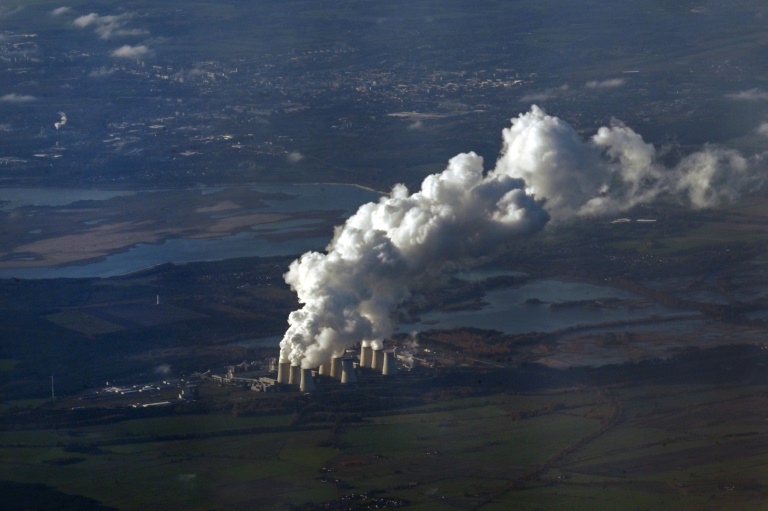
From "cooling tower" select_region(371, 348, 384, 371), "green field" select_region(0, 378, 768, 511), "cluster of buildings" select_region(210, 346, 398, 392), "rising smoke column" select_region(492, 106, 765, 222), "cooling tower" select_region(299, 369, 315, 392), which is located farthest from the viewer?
"rising smoke column" select_region(492, 106, 765, 222)

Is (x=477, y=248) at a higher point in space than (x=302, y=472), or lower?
higher

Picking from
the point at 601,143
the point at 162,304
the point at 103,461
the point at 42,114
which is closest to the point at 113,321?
the point at 162,304

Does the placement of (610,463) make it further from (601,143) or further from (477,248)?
(601,143)

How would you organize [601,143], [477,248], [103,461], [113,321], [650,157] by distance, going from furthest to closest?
[650,157], [601,143], [113,321], [477,248], [103,461]

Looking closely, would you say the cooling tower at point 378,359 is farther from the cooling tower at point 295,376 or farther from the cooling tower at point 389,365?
the cooling tower at point 295,376

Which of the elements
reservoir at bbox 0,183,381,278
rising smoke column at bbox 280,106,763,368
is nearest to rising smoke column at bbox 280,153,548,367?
rising smoke column at bbox 280,106,763,368

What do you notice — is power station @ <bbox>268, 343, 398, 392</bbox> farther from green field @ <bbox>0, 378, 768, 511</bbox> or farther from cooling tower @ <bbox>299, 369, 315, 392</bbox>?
green field @ <bbox>0, 378, 768, 511</bbox>

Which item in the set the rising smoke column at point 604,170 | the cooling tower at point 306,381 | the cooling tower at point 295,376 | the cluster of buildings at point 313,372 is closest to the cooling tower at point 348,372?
the cluster of buildings at point 313,372
